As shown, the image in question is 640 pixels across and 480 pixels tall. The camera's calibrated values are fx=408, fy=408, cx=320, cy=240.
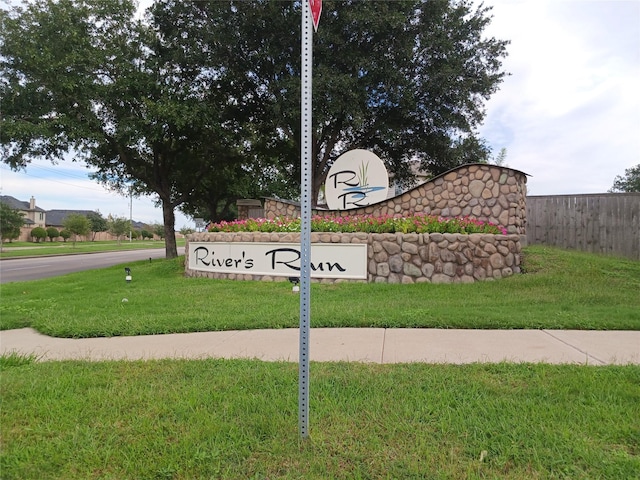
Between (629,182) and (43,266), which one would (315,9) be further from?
(629,182)

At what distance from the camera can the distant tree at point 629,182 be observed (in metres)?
48.5

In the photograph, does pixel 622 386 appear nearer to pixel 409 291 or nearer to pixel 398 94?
pixel 409 291

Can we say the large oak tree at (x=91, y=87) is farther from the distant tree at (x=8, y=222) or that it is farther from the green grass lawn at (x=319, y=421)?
the distant tree at (x=8, y=222)

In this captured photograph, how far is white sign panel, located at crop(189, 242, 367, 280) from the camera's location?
899 centimetres

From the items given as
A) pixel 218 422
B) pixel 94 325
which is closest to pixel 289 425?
pixel 218 422

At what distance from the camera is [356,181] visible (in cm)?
1289

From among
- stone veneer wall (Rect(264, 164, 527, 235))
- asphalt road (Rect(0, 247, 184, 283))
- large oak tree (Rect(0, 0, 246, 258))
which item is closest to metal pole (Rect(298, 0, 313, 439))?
stone veneer wall (Rect(264, 164, 527, 235))

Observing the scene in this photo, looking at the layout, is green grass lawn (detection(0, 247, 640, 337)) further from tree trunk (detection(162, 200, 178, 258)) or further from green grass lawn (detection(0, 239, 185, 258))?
green grass lawn (detection(0, 239, 185, 258))

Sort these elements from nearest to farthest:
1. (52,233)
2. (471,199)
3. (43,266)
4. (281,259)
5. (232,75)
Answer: (281,259) < (471,199) < (232,75) < (43,266) < (52,233)

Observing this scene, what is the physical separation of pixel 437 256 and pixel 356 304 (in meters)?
2.84

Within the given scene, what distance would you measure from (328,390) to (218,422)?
88 cm

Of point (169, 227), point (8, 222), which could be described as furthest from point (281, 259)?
point (8, 222)

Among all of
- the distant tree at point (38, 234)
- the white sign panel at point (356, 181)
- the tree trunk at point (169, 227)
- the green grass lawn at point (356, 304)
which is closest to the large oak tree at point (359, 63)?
the white sign panel at point (356, 181)

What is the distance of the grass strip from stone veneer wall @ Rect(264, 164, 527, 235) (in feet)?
25.4
